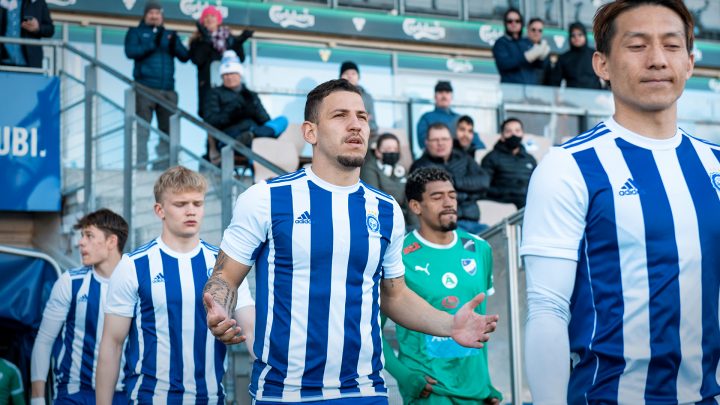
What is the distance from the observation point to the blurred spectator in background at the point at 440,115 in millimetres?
11328

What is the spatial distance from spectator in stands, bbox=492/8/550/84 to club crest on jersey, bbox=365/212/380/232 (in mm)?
8451

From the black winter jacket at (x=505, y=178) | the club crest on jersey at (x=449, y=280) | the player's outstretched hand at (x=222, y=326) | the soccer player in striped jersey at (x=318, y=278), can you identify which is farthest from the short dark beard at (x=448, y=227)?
the black winter jacket at (x=505, y=178)

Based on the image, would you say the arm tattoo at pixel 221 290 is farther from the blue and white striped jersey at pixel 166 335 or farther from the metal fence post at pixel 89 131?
the metal fence post at pixel 89 131

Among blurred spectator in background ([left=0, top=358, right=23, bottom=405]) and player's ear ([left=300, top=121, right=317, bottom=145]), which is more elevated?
player's ear ([left=300, top=121, right=317, bottom=145])

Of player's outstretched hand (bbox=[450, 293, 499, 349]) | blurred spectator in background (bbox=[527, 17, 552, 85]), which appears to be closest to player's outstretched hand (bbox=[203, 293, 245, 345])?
player's outstretched hand (bbox=[450, 293, 499, 349])

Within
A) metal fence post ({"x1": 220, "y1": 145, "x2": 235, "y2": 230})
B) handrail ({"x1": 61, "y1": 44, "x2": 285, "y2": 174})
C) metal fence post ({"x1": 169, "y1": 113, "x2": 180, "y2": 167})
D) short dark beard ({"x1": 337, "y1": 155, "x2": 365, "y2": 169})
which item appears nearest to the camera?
short dark beard ({"x1": 337, "y1": 155, "x2": 365, "y2": 169})

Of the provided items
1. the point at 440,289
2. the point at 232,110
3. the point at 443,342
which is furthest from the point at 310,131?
the point at 232,110

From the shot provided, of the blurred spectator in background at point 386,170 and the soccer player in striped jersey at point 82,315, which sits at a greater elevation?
the blurred spectator in background at point 386,170

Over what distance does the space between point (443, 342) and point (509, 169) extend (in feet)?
16.0

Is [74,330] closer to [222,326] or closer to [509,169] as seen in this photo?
[222,326]

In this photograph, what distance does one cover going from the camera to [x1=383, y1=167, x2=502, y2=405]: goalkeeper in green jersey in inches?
229

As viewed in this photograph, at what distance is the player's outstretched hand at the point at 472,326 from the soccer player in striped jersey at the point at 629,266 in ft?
2.67

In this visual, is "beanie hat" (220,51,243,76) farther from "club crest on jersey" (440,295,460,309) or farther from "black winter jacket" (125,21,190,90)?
"club crest on jersey" (440,295,460,309)

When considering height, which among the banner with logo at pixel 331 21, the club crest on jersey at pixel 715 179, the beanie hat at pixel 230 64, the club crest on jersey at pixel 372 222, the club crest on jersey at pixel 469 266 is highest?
the banner with logo at pixel 331 21
